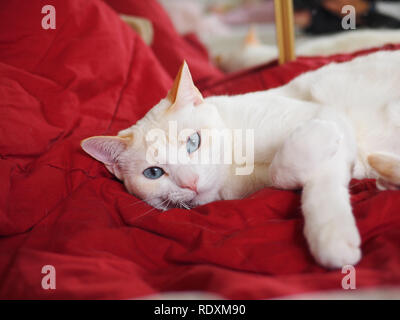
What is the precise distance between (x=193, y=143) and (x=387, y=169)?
523mm

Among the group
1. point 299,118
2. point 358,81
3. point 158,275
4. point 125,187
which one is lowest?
point 158,275

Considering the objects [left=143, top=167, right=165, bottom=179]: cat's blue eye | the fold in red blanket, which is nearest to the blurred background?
the fold in red blanket

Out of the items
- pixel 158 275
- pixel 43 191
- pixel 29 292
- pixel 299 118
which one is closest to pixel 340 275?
pixel 158 275

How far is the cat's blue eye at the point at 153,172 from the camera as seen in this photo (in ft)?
3.33

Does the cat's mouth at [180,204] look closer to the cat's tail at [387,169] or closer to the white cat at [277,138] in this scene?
the white cat at [277,138]

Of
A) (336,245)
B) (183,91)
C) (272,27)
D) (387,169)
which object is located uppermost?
(272,27)

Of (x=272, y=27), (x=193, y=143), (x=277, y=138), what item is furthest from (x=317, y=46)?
(x=193, y=143)

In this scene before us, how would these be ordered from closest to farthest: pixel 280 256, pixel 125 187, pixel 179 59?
pixel 280 256, pixel 125 187, pixel 179 59

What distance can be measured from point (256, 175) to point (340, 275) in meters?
0.44

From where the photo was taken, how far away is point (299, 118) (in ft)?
3.33

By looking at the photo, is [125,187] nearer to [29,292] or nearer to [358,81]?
Answer: [29,292]

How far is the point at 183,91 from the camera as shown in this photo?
1.04 m

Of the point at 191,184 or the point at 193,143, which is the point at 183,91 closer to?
the point at 193,143
